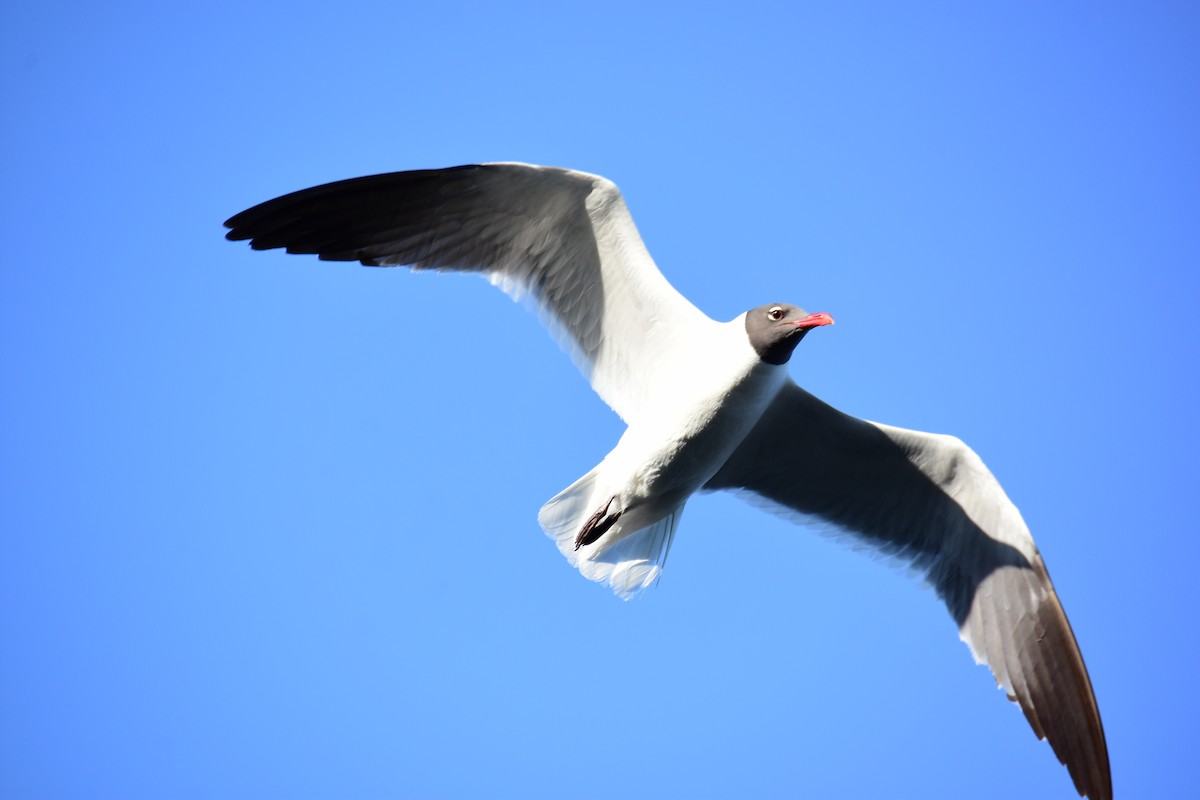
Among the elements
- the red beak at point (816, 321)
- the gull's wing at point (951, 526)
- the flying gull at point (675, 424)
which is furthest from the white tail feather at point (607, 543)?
the red beak at point (816, 321)

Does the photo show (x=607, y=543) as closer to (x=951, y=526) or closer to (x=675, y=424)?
(x=675, y=424)

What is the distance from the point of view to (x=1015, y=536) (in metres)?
7.39

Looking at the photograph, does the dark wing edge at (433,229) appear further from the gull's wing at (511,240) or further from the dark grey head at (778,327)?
the dark grey head at (778,327)

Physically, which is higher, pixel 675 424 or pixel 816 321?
pixel 816 321

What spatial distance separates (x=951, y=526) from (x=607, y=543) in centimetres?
227

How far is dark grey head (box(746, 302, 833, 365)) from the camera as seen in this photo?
643 cm

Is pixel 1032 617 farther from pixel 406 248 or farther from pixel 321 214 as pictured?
pixel 321 214

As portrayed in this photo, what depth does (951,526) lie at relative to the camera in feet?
24.8

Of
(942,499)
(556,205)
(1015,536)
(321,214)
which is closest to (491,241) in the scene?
(556,205)

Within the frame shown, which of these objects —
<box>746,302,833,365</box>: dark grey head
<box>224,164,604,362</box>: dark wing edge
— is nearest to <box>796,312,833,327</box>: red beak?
<box>746,302,833,365</box>: dark grey head

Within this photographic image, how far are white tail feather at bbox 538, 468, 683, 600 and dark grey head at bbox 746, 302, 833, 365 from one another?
1.28m

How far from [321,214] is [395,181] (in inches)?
19.0

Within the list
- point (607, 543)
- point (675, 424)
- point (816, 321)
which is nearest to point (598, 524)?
point (607, 543)

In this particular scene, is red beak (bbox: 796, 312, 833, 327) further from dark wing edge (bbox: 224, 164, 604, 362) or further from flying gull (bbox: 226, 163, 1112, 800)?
dark wing edge (bbox: 224, 164, 604, 362)
